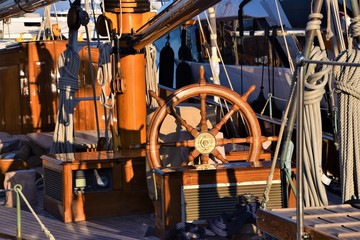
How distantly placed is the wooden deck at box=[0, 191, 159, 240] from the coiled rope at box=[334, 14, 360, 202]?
2.14 m

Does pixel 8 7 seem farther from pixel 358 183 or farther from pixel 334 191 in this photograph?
pixel 358 183

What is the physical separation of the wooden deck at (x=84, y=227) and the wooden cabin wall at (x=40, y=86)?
161 inches

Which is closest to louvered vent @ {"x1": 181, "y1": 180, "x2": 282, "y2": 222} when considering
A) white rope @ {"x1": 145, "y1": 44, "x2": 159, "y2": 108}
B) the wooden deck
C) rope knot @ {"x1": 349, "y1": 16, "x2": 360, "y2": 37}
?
the wooden deck

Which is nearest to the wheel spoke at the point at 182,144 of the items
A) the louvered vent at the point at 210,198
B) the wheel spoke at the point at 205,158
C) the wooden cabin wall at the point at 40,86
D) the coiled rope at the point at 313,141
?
the wheel spoke at the point at 205,158

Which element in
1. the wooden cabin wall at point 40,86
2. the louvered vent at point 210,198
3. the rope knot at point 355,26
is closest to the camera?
the rope knot at point 355,26

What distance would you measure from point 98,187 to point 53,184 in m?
0.43

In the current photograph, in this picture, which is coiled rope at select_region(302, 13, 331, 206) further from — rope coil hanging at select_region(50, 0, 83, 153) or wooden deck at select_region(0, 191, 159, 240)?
rope coil hanging at select_region(50, 0, 83, 153)

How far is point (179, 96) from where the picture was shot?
22.8 feet

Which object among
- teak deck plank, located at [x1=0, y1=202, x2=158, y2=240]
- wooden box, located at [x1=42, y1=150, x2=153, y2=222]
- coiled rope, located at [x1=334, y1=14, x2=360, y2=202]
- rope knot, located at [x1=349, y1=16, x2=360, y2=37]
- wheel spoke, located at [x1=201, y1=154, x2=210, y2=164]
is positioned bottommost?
teak deck plank, located at [x1=0, y1=202, x2=158, y2=240]

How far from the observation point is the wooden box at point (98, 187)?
24.4ft

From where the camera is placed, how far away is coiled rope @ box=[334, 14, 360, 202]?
15.4ft

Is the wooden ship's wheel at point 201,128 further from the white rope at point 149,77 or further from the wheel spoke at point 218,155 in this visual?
the white rope at point 149,77

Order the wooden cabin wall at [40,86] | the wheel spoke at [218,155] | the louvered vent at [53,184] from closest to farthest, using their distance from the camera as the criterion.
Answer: the wheel spoke at [218,155], the louvered vent at [53,184], the wooden cabin wall at [40,86]

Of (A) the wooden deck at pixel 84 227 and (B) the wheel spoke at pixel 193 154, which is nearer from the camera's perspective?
(A) the wooden deck at pixel 84 227
